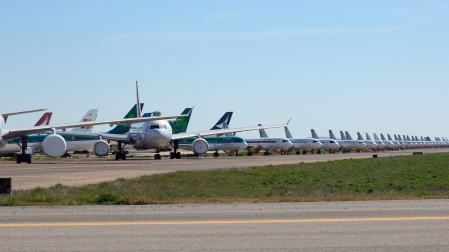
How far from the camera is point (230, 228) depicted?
37.1 feet

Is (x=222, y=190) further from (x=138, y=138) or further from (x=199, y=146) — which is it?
(x=199, y=146)

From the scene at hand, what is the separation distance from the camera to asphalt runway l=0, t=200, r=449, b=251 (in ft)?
30.9

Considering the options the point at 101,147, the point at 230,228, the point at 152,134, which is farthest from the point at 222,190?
the point at 101,147

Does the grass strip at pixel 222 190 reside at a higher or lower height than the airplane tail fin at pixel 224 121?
lower

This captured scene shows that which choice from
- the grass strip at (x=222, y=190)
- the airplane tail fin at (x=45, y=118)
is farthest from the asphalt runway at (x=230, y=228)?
the airplane tail fin at (x=45, y=118)

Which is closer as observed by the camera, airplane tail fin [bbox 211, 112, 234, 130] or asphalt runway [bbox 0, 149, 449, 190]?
asphalt runway [bbox 0, 149, 449, 190]

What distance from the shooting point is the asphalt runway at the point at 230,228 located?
371 inches

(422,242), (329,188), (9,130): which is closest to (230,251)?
(422,242)

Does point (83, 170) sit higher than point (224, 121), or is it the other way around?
point (224, 121)

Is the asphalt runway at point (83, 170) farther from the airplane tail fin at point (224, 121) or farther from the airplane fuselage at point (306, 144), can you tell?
the airplane fuselage at point (306, 144)

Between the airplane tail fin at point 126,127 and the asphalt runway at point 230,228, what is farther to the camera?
the airplane tail fin at point 126,127

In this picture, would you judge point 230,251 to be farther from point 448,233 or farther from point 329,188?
point 329,188

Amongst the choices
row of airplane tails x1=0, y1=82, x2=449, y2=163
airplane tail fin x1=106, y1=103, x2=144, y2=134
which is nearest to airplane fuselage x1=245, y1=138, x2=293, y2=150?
row of airplane tails x1=0, y1=82, x2=449, y2=163

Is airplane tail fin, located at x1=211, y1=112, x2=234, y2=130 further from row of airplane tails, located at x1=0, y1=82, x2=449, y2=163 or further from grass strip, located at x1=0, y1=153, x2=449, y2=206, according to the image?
grass strip, located at x1=0, y1=153, x2=449, y2=206
